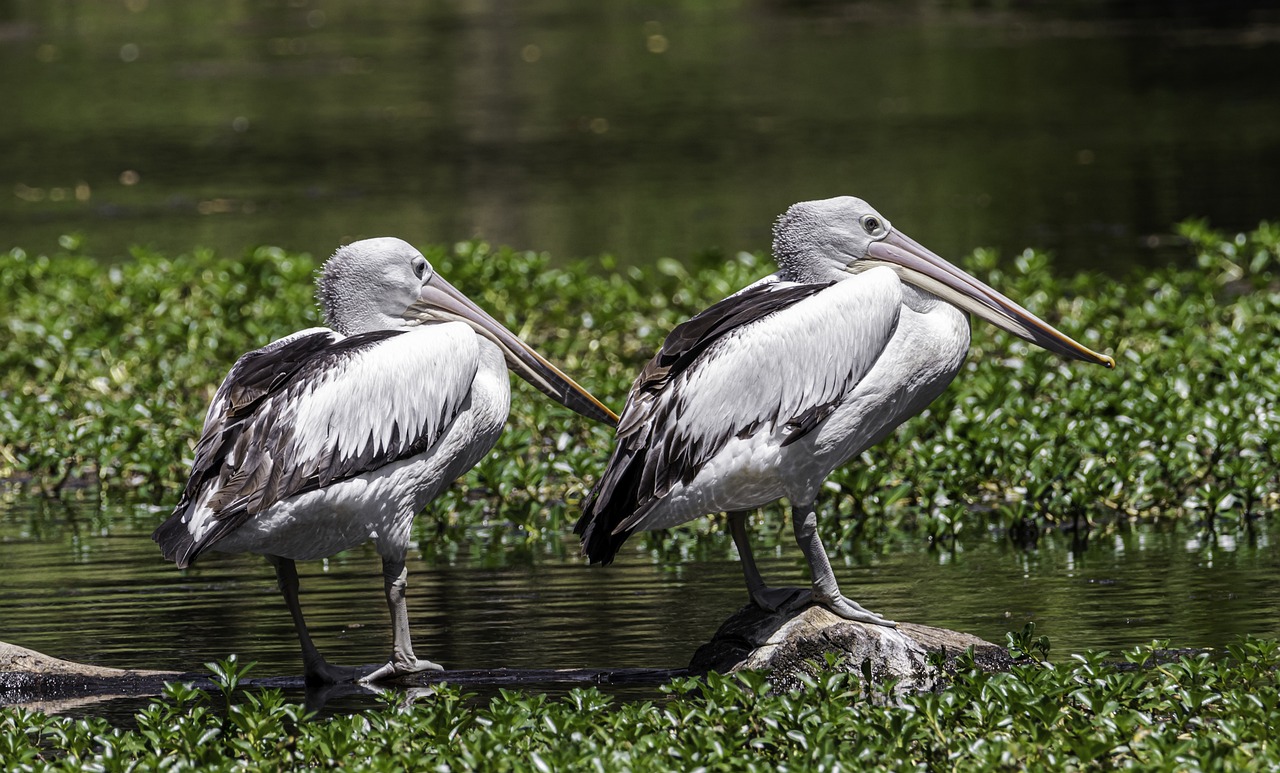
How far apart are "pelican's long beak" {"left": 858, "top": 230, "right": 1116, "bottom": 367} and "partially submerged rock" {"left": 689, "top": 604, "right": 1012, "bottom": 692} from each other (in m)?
0.85

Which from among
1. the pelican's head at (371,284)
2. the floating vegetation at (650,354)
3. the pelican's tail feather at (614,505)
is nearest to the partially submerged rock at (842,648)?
the pelican's tail feather at (614,505)

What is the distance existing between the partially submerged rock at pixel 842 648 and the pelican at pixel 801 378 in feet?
0.28

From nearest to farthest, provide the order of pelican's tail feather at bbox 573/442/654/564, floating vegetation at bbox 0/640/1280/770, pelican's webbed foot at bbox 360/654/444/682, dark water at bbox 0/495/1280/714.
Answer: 1. floating vegetation at bbox 0/640/1280/770
2. pelican's tail feather at bbox 573/442/654/564
3. pelican's webbed foot at bbox 360/654/444/682
4. dark water at bbox 0/495/1280/714

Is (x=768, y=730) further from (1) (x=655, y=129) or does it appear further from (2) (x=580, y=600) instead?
(1) (x=655, y=129)

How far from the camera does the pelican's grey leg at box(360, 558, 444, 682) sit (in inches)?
214

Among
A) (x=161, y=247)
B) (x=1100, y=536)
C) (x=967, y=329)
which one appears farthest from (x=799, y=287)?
(x=161, y=247)

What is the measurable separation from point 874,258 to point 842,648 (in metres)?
1.08

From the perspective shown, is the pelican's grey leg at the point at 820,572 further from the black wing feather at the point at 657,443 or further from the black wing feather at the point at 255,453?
the black wing feather at the point at 255,453

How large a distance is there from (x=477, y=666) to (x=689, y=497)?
0.92 m

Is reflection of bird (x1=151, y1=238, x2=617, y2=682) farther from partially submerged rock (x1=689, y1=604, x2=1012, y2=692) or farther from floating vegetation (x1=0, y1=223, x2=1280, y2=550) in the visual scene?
floating vegetation (x1=0, y1=223, x2=1280, y2=550)

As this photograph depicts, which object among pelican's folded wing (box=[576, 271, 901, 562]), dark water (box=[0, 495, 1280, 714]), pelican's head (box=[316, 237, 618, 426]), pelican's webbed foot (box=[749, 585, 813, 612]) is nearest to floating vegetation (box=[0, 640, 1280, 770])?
pelican's webbed foot (box=[749, 585, 813, 612])

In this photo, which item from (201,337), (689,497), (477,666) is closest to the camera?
(689,497)

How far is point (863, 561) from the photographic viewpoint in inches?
274

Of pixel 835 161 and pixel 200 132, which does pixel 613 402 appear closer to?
pixel 835 161
